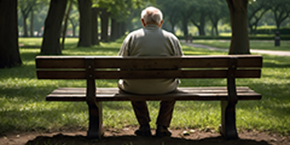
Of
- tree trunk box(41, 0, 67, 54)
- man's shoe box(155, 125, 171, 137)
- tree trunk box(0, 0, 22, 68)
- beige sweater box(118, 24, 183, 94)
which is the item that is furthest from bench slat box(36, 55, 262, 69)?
tree trunk box(41, 0, 67, 54)

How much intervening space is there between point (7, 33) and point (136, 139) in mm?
8969

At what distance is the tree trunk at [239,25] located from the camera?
15266mm

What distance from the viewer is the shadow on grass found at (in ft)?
13.8

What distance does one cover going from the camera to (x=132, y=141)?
14.0 feet

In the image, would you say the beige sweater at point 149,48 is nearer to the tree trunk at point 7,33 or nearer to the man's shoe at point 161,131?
the man's shoe at point 161,131

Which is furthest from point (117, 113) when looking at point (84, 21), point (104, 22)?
point (104, 22)

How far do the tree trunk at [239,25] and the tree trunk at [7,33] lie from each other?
8.29m

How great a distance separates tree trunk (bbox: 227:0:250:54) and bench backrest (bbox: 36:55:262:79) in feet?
38.3

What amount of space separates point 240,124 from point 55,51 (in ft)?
44.4

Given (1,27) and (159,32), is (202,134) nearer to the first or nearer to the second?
(159,32)

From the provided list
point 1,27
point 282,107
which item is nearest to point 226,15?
point 1,27

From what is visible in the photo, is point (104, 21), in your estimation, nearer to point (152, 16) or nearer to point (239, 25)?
point (239, 25)

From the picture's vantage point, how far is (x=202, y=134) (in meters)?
4.66

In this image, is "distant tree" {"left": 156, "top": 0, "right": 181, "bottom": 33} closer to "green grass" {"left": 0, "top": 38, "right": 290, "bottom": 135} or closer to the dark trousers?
"green grass" {"left": 0, "top": 38, "right": 290, "bottom": 135}
